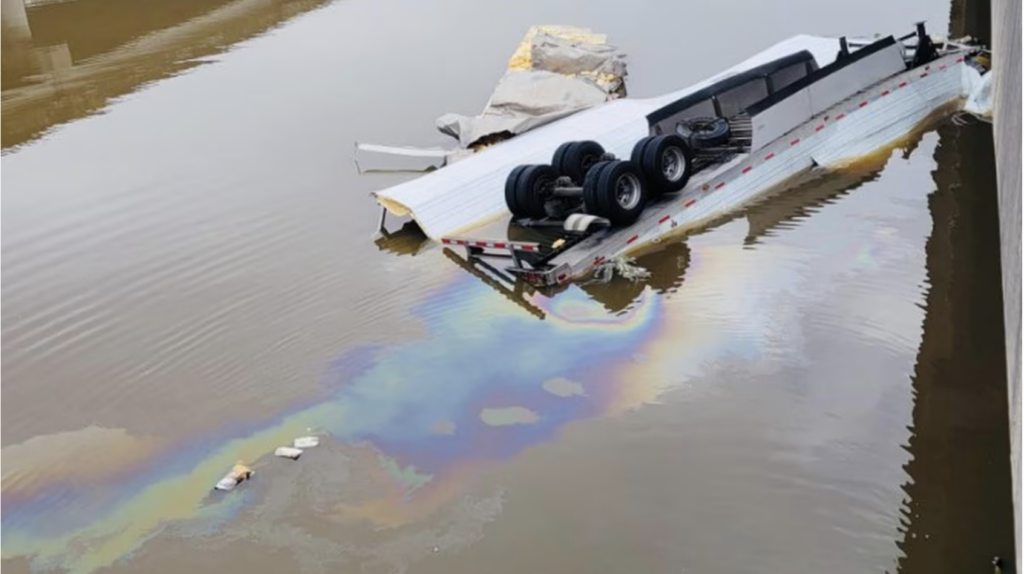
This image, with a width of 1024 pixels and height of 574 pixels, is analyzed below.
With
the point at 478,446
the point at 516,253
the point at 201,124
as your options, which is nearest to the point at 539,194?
the point at 516,253

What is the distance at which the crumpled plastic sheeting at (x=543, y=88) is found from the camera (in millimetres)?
16047

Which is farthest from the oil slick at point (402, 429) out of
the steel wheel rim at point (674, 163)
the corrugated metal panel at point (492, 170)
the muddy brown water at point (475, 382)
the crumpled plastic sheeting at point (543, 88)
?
the crumpled plastic sheeting at point (543, 88)

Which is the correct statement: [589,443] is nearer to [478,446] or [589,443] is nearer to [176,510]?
[478,446]

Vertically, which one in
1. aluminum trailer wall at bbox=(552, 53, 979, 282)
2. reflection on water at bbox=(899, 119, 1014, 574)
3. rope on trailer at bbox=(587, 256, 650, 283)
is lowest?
reflection on water at bbox=(899, 119, 1014, 574)

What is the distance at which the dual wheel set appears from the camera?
1241cm

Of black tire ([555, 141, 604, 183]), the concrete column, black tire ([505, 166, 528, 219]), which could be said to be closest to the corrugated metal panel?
black tire ([505, 166, 528, 219])

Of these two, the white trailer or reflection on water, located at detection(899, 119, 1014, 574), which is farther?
the white trailer

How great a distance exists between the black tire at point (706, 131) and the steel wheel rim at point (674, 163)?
1.39m

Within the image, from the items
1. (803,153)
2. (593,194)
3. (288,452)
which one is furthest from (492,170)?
(288,452)

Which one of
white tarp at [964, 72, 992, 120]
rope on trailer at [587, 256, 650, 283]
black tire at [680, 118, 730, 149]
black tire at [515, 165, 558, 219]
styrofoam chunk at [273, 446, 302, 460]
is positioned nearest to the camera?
styrofoam chunk at [273, 446, 302, 460]

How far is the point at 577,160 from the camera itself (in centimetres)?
1341

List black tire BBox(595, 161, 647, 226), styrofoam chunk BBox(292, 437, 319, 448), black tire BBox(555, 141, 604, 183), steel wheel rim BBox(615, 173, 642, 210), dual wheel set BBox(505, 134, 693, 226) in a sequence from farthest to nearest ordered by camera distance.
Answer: black tire BBox(555, 141, 604, 183) < steel wheel rim BBox(615, 173, 642, 210) < dual wheel set BBox(505, 134, 693, 226) < black tire BBox(595, 161, 647, 226) < styrofoam chunk BBox(292, 437, 319, 448)

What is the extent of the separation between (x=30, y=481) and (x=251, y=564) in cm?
272

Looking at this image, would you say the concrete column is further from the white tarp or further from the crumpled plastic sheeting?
the crumpled plastic sheeting
